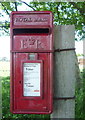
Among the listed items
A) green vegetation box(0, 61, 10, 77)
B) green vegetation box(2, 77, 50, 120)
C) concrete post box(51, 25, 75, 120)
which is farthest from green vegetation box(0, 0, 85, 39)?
concrete post box(51, 25, 75, 120)

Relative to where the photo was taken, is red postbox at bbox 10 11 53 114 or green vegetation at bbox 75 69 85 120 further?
green vegetation at bbox 75 69 85 120

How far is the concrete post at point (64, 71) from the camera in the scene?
6.31ft

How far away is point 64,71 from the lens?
6.33 feet

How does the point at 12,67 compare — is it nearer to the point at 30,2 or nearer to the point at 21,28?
the point at 21,28

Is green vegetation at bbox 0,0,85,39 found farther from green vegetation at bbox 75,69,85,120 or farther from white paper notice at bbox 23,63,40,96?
white paper notice at bbox 23,63,40,96

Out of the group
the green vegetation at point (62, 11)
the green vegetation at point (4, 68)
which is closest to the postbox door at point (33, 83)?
the green vegetation at point (4, 68)

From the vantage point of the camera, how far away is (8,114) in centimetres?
358

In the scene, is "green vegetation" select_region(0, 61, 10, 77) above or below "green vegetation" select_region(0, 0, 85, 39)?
below

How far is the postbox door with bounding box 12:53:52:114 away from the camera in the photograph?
183 centimetres

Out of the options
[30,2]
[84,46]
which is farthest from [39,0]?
[84,46]

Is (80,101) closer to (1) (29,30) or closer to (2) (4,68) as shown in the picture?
(2) (4,68)

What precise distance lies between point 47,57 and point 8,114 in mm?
2178

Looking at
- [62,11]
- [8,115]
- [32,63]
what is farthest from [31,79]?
[62,11]

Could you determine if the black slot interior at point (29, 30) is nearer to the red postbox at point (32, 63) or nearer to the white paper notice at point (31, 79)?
the red postbox at point (32, 63)
